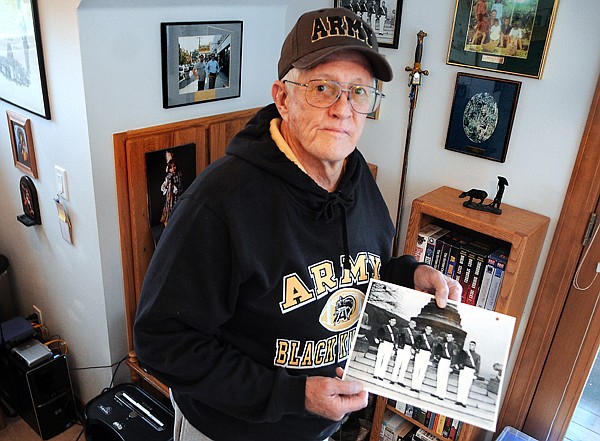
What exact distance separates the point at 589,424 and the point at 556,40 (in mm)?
1350

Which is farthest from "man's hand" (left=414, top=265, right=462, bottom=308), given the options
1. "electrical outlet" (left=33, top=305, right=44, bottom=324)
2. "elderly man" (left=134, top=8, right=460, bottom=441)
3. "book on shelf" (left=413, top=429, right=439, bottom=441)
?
"electrical outlet" (left=33, top=305, right=44, bottom=324)

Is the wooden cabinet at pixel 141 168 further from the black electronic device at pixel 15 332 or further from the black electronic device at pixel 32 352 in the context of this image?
the black electronic device at pixel 15 332

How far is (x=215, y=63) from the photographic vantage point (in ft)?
6.77

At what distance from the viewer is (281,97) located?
1.10 m

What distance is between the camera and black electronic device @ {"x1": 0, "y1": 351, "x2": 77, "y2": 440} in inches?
86.7

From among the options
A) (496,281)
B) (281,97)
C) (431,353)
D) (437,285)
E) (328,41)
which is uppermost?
(328,41)

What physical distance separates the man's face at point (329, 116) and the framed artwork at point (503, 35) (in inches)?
33.4

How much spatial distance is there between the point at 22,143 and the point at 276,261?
160 centimetres

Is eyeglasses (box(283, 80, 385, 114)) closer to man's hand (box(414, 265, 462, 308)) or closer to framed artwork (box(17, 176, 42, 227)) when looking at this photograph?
man's hand (box(414, 265, 462, 308))

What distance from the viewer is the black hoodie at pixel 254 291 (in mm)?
980

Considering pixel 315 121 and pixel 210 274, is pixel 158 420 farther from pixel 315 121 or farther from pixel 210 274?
pixel 315 121

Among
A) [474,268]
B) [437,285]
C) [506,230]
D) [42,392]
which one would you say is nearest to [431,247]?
[474,268]

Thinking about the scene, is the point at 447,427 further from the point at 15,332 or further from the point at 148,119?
the point at 15,332

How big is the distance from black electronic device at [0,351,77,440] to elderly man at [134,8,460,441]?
1364mm
